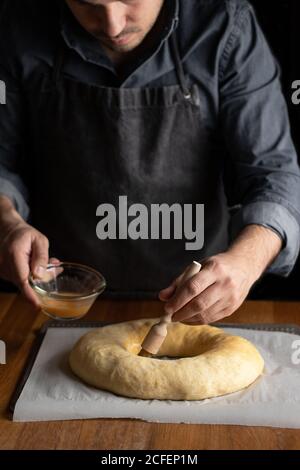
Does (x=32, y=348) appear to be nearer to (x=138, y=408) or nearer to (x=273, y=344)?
(x=138, y=408)

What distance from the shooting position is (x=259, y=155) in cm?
152

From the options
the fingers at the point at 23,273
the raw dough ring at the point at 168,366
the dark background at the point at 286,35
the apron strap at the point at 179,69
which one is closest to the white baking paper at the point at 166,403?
the raw dough ring at the point at 168,366

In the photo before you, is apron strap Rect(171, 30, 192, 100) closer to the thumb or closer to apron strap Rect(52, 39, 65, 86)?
apron strap Rect(52, 39, 65, 86)

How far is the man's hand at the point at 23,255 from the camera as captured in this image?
4.47 feet

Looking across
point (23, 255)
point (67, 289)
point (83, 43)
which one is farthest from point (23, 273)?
point (83, 43)

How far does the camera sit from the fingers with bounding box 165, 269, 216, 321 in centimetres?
121

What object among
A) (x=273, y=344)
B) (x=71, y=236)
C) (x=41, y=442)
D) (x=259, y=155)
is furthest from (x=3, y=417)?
(x=259, y=155)

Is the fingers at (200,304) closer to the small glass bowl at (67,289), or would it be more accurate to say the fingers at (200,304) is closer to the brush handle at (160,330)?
the brush handle at (160,330)

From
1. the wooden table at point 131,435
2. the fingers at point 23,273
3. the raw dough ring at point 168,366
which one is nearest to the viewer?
the wooden table at point 131,435

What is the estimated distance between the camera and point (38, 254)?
1.38 meters

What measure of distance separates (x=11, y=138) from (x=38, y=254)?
1.26ft

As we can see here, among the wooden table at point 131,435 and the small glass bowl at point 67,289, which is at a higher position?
the wooden table at point 131,435

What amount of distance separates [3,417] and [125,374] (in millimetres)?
196

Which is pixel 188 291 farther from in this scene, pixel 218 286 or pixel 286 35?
pixel 286 35
